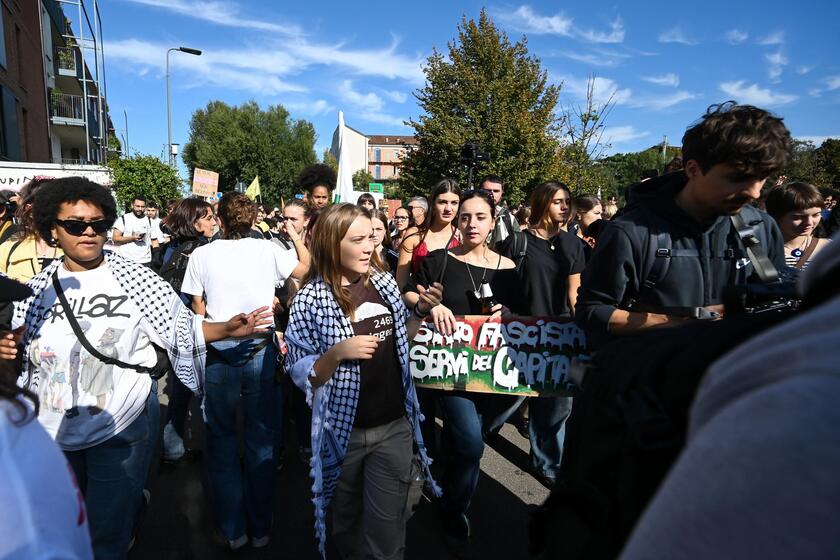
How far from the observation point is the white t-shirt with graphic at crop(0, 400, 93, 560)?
83 centimetres

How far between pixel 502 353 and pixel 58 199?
8.22 feet

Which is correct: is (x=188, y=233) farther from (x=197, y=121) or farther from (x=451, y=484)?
(x=197, y=121)

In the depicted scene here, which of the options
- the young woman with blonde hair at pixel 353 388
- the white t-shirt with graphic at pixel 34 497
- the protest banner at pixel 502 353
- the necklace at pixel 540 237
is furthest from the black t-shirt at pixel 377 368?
the necklace at pixel 540 237

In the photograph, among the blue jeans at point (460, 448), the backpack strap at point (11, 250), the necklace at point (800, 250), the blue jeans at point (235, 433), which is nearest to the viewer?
the blue jeans at point (460, 448)

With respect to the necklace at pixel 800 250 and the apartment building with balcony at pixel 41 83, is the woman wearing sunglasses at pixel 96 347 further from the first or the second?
the apartment building with balcony at pixel 41 83

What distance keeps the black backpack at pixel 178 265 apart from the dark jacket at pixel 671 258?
146 inches

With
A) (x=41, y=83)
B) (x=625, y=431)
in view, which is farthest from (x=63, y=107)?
(x=625, y=431)

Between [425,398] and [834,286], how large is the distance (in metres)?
3.55

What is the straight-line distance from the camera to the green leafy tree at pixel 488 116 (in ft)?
82.0

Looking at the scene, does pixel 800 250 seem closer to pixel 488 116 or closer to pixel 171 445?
pixel 171 445

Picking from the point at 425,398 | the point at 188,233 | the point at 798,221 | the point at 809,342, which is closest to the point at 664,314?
the point at 809,342

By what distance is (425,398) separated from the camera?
399 centimetres

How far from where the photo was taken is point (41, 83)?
2380 centimetres

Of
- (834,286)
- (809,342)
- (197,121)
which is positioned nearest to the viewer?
(809,342)
